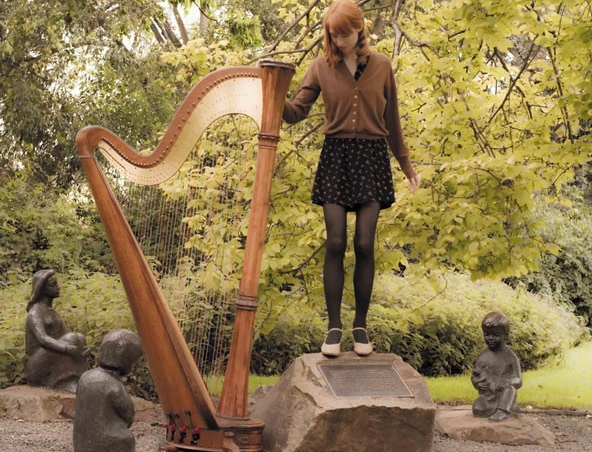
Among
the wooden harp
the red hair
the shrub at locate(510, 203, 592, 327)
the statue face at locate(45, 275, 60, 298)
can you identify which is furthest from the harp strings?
the shrub at locate(510, 203, 592, 327)

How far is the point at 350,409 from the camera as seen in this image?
5.28m

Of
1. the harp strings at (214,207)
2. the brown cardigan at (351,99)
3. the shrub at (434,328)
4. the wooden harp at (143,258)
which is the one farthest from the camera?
the shrub at (434,328)

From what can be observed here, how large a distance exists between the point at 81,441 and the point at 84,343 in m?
3.02

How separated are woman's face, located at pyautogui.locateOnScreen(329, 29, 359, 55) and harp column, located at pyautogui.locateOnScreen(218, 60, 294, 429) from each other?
504mm

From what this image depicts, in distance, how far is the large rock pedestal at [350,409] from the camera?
17.3ft

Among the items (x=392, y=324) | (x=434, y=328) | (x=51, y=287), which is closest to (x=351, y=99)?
(x=51, y=287)

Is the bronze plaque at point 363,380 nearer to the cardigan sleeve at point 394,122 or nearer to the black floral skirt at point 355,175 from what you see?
the black floral skirt at point 355,175

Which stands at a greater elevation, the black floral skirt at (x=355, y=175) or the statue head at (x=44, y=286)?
the black floral skirt at (x=355, y=175)

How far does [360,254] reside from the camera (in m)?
5.36

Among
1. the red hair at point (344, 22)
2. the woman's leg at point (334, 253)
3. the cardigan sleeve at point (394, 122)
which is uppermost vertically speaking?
the red hair at point (344, 22)

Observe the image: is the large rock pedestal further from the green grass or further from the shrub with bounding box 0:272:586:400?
the green grass

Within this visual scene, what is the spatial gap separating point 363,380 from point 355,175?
118 cm

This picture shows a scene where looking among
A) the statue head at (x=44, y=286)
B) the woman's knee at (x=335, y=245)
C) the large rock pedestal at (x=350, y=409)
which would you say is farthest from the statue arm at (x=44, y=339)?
the woman's knee at (x=335, y=245)

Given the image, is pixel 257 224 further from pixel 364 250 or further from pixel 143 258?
pixel 364 250
